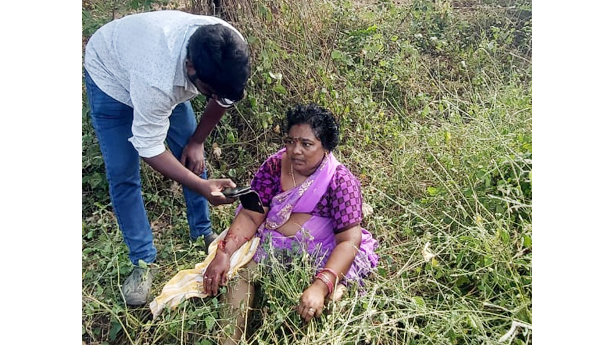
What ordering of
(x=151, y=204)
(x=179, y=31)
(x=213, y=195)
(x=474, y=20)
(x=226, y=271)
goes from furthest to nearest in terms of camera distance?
(x=474, y=20) → (x=151, y=204) → (x=226, y=271) → (x=213, y=195) → (x=179, y=31)

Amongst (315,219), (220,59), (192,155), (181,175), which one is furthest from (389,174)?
(220,59)

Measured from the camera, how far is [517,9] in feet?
17.1

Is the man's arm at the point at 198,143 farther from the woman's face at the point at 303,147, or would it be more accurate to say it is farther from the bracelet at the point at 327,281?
the bracelet at the point at 327,281

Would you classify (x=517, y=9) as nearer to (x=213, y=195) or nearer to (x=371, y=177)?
(x=371, y=177)

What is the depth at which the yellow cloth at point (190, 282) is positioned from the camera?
7.63 ft

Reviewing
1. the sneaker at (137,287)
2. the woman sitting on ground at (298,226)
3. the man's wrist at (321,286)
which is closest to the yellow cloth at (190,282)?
the woman sitting on ground at (298,226)

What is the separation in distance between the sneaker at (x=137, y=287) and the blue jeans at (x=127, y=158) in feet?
0.30

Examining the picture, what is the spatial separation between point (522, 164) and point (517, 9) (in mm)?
3321

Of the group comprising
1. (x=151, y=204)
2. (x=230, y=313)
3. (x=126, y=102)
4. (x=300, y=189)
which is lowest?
(x=151, y=204)

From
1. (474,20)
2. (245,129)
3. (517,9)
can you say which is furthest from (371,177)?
(517,9)

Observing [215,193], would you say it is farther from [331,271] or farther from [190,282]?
[331,271]

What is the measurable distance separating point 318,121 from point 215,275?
0.85 m

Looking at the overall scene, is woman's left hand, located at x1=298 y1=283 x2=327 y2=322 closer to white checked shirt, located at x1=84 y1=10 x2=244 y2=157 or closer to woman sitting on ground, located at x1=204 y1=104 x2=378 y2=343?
woman sitting on ground, located at x1=204 y1=104 x2=378 y2=343

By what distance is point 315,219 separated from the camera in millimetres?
2412
